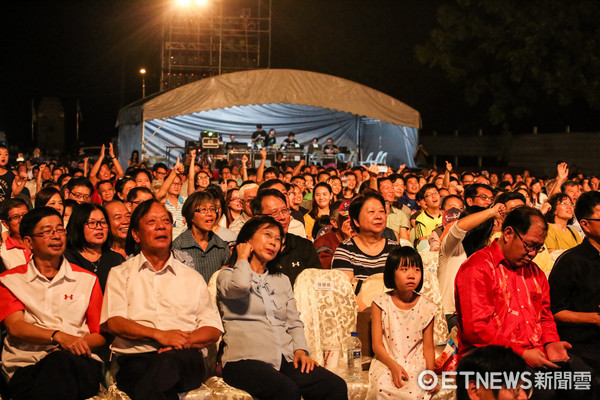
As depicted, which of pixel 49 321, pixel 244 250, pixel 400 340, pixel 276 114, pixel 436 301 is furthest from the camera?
pixel 276 114

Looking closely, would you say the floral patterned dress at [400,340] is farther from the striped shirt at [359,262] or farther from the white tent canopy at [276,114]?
the white tent canopy at [276,114]

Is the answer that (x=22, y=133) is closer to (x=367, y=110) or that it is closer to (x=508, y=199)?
(x=367, y=110)

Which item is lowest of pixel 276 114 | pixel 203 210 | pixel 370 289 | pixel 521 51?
pixel 370 289

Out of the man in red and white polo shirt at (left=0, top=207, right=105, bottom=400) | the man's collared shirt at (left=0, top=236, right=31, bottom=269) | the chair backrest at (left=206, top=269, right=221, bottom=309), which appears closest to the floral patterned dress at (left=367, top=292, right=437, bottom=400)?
the chair backrest at (left=206, top=269, right=221, bottom=309)

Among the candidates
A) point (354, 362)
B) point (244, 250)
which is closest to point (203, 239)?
point (244, 250)

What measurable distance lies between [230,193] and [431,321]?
12.1ft

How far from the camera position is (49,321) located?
4227 millimetres

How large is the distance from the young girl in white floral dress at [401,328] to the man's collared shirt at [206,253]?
4.77 ft

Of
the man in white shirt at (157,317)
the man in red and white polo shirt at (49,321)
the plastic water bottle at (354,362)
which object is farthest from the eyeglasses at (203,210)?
the plastic water bottle at (354,362)

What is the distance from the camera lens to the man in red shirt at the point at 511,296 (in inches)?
164

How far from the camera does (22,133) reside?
130 feet

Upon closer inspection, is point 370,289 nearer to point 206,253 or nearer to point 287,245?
point 287,245

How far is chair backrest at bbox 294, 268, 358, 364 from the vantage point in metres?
5.14

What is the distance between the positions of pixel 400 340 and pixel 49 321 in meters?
2.19
